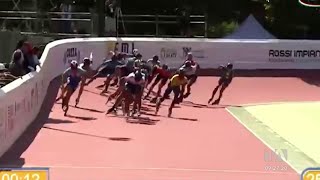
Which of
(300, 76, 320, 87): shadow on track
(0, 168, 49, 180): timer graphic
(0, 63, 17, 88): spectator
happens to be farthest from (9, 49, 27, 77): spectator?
(300, 76, 320, 87): shadow on track

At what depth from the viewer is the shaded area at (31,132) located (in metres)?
12.7

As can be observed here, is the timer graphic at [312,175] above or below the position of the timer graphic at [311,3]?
below

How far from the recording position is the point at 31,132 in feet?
52.5

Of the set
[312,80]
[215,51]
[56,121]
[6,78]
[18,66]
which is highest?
[18,66]

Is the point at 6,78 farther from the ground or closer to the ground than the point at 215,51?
farther from the ground

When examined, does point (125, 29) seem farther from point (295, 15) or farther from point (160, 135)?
point (160, 135)

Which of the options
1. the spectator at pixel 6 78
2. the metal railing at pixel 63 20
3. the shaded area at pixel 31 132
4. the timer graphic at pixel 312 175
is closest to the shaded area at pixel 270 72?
the metal railing at pixel 63 20

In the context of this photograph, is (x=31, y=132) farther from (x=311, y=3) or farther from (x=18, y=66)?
(x=311, y=3)

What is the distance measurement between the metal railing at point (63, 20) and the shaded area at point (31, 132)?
1169 centimetres

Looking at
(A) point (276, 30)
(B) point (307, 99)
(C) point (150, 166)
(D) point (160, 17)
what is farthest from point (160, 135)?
(A) point (276, 30)

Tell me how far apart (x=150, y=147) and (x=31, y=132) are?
3.02m

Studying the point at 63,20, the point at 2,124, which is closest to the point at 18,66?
the point at 2,124

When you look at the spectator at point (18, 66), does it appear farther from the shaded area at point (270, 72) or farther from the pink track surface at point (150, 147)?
the shaded area at point (270, 72)

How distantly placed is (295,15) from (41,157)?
98.3ft
